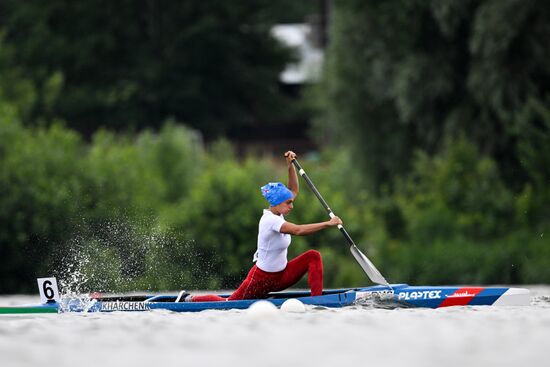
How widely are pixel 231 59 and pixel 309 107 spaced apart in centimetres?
634

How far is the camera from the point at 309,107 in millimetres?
61906

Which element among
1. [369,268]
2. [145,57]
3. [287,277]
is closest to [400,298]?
[369,268]

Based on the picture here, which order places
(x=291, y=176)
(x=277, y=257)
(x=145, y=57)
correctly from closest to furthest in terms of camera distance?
(x=277, y=257), (x=291, y=176), (x=145, y=57)

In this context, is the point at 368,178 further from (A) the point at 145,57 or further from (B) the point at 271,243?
(A) the point at 145,57

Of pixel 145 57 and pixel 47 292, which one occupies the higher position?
pixel 145 57

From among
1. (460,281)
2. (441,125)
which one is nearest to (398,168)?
(441,125)

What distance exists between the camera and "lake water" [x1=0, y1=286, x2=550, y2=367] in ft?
35.3

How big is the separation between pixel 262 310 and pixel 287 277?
5.01ft

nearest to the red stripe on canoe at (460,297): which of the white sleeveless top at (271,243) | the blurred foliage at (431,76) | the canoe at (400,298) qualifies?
the canoe at (400,298)

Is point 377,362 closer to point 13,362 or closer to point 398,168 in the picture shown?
point 13,362

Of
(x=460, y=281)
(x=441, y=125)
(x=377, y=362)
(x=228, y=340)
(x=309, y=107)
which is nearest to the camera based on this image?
(x=377, y=362)

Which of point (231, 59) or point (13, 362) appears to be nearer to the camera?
point (13, 362)

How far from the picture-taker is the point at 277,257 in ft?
51.4

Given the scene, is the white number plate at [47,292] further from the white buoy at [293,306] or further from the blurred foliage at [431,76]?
the blurred foliage at [431,76]
